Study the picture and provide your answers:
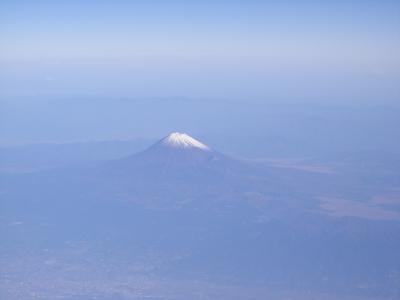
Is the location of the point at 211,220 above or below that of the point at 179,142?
below

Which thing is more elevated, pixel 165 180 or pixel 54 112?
pixel 54 112

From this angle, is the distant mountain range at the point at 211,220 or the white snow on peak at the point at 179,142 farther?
the white snow on peak at the point at 179,142

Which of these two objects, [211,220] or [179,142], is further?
[179,142]

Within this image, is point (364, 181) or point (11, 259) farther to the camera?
point (364, 181)

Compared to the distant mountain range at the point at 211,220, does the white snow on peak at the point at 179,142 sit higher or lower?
higher

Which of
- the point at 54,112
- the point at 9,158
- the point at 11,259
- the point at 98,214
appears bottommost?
the point at 11,259

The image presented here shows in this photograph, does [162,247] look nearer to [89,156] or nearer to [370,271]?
[370,271]

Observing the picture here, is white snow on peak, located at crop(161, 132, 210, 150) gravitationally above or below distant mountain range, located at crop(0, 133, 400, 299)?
above

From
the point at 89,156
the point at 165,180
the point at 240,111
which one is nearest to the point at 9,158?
the point at 89,156

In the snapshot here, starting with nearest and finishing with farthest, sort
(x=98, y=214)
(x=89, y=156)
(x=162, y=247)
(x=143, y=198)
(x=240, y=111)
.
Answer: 1. (x=162, y=247)
2. (x=98, y=214)
3. (x=143, y=198)
4. (x=89, y=156)
5. (x=240, y=111)

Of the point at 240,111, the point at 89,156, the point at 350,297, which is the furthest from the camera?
the point at 240,111

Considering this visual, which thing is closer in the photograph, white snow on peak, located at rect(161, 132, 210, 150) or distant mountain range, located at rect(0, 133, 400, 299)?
distant mountain range, located at rect(0, 133, 400, 299)
